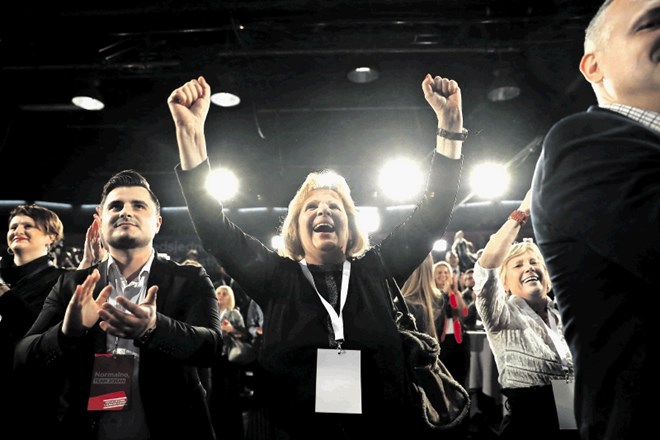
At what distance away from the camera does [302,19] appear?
4.91 meters

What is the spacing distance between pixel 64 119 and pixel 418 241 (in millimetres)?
7415

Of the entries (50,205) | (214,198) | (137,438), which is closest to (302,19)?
(214,198)

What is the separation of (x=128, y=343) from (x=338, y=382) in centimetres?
81

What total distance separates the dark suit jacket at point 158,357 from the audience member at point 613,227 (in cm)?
118

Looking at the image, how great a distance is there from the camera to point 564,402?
2.13 m

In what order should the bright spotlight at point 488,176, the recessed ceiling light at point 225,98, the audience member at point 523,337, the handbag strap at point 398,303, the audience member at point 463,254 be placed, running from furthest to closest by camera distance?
the bright spotlight at point 488,176 < the audience member at point 463,254 < the recessed ceiling light at point 225,98 < the audience member at point 523,337 < the handbag strap at point 398,303

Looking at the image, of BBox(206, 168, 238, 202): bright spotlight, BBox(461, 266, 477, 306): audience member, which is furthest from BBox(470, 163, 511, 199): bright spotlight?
BBox(206, 168, 238, 202): bright spotlight

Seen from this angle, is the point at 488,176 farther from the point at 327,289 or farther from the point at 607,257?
the point at 607,257

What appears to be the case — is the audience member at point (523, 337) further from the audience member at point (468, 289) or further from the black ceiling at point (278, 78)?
the audience member at point (468, 289)

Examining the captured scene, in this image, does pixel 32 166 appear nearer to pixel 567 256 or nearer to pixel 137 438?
pixel 137 438

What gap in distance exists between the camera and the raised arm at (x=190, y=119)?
5.18 feet

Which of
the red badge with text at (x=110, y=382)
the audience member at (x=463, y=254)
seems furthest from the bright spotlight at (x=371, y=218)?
the red badge with text at (x=110, y=382)

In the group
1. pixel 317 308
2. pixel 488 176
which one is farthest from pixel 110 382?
pixel 488 176

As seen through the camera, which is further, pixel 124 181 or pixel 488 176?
pixel 488 176
